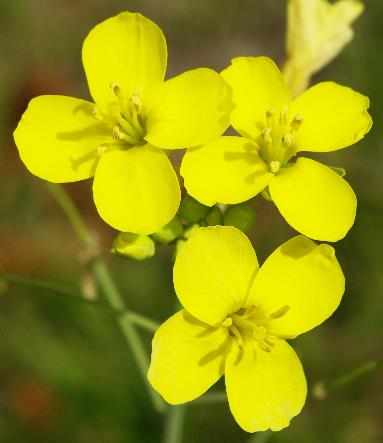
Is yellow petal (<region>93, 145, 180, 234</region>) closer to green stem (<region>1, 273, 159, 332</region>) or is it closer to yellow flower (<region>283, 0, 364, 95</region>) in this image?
green stem (<region>1, 273, 159, 332</region>)

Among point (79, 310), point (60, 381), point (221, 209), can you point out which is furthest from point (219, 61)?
point (221, 209)

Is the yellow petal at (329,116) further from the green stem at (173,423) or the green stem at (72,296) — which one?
the green stem at (173,423)

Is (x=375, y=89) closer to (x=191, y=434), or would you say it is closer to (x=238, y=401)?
(x=191, y=434)

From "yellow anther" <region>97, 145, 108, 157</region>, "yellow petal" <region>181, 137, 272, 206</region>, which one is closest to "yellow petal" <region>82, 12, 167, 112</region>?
"yellow anther" <region>97, 145, 108, 157</region>

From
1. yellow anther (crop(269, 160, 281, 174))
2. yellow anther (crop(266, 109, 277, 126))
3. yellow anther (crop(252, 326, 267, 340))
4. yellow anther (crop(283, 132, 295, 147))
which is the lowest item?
yellow anther (crop(252, 326, 267, 340))

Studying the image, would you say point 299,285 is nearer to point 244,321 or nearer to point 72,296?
point 244,321

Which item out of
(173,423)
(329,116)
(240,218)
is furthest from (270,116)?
(173,423)
